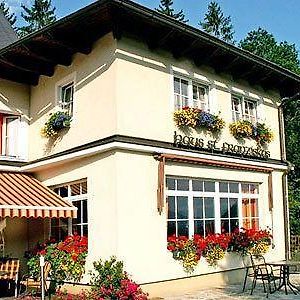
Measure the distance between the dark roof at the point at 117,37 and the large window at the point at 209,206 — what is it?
447 cm

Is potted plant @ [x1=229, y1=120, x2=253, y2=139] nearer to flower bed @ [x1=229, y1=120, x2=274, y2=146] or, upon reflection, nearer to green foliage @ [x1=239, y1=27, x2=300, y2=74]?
flower bed @ [x1=229, y1=120, x2=274, y2=146]

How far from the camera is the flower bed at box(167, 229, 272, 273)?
16062mm

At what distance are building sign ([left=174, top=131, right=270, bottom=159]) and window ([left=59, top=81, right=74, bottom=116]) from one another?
13.1 ft

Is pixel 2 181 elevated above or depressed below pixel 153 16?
below

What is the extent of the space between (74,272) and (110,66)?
6.58 m

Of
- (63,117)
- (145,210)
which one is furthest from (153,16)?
(145,210)

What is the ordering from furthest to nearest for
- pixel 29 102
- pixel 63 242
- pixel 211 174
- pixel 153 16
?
pixel 29 102 → pixel 211 174 → pixel 63 242 → pixel 153 16

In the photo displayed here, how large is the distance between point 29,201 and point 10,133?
4329mm

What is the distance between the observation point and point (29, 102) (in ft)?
65.1

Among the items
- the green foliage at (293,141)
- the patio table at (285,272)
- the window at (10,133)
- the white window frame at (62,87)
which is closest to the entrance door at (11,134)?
the window at (10,133)

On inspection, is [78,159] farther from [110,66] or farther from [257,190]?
[257,190]

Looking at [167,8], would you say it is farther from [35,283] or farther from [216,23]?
[35,283]

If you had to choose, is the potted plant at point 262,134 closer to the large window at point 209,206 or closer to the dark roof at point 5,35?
the large window at point 209,206

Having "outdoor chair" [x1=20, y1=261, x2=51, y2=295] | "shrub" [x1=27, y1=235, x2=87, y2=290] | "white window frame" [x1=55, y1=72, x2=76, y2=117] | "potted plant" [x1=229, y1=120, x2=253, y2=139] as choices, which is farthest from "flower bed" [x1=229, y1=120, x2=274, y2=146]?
"outdoor chair" [x1=20, y1=261, x2=51, y2=295]
